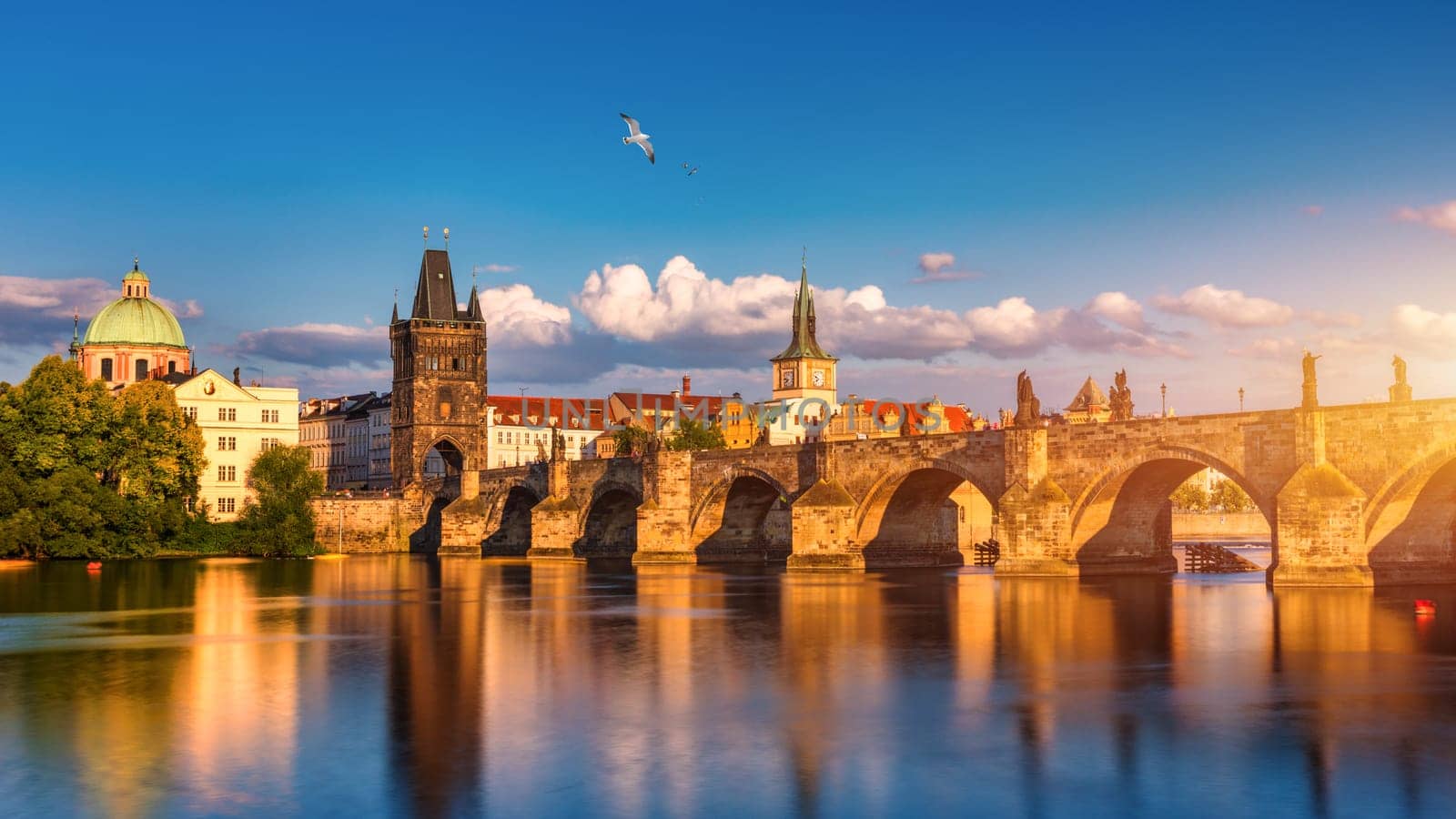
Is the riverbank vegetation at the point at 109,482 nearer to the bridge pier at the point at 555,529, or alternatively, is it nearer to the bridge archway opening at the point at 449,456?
the bridge archway opening at the point at 449,456

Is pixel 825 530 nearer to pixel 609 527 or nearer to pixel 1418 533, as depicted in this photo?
pixel 1418 533

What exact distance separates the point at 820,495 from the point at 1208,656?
30.1 meters

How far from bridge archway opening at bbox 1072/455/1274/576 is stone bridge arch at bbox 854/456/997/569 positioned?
516cm

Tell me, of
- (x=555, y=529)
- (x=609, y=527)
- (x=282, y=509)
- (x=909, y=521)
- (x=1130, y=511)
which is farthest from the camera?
(x=282, y=509)

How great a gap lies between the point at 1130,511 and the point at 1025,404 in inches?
203

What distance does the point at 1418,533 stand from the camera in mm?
41844

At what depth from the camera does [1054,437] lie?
164ft

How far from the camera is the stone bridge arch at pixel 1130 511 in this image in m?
47.3

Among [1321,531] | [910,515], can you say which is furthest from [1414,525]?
[910,515]

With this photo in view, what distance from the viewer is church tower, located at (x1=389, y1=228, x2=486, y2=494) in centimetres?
10206

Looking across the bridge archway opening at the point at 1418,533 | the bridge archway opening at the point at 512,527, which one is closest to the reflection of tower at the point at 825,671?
the bridge archway opening at the point at 1418,533

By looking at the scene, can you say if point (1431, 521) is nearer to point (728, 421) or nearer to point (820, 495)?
point (820, 495)

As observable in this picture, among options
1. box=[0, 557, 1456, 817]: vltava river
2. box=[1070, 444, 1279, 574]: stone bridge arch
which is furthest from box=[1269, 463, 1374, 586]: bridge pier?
box=[1070, 444, 1279, 574]: stone bridge arch

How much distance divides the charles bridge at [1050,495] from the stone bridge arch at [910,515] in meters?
0.08
